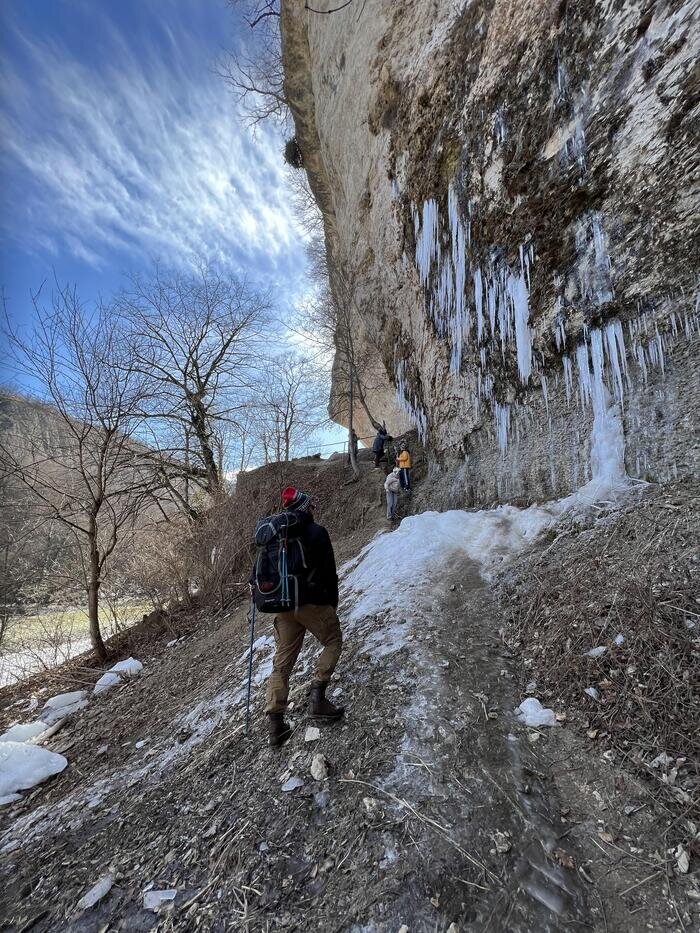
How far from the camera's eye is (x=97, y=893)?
7.73ft

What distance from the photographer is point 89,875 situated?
100.0 inches

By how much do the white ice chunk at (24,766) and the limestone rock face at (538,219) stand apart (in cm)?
696

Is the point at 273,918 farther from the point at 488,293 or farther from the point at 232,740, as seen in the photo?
the point at 488,293

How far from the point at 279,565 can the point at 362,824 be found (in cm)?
163

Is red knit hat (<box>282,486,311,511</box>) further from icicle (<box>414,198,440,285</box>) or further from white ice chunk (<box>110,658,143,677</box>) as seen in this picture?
icicle (<box>414,198,440,285</box>)

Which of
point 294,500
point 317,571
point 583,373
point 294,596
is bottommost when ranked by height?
point 294,596

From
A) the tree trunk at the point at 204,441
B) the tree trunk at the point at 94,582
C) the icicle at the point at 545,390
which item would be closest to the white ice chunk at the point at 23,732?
the tree trunk at the point at 94,582

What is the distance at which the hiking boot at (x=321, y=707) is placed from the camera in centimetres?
309

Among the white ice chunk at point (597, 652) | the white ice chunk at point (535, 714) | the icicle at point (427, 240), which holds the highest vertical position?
the icicle at point (427, 240)

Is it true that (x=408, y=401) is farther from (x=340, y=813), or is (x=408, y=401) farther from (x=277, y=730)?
(x=340, y=813)

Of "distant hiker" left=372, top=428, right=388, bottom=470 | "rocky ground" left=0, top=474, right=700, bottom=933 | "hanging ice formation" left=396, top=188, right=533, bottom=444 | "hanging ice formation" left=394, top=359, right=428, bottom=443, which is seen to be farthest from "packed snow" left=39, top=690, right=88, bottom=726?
"distant hiker" left=372, top=428, right=388, bottom=470

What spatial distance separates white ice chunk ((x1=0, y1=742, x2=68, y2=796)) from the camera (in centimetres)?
407

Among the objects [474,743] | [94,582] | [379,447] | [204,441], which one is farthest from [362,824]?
[204,441]

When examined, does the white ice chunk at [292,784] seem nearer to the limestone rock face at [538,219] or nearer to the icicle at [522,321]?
the limestone rock face at [538,219]
